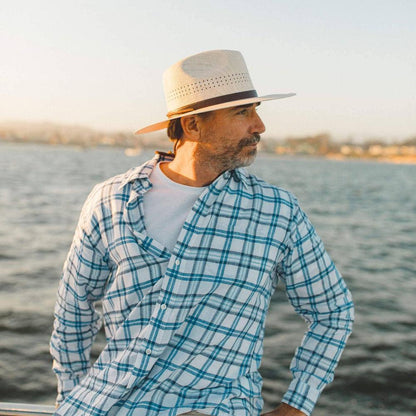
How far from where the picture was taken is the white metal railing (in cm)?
195

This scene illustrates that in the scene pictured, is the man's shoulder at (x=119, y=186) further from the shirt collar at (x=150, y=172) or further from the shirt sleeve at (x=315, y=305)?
the shirt sleeve at (x=315, y=305)

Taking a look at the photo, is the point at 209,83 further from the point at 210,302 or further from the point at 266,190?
the point at 210,302

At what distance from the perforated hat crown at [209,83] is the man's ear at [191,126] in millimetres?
34

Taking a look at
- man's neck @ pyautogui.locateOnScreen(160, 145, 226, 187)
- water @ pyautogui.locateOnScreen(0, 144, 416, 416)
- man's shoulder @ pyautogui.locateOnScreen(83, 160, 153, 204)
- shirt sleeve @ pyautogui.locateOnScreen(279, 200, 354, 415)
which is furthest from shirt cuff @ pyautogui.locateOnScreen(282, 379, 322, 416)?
water @ pyautogui.locateOnScreen(0, 144, 416, 416)

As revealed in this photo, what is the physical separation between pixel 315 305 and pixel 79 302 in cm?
89

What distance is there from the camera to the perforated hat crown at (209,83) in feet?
6.07

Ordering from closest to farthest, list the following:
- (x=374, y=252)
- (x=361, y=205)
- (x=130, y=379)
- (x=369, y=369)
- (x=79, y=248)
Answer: (x=130, y=379) → (x=79, y=248) → (x=369, y=369) → (x=374, y=252) → (x=361, y=205)

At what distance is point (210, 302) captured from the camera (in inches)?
68.7

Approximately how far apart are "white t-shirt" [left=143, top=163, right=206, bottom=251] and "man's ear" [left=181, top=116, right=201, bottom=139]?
0.62 ft

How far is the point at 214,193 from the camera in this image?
1780mm

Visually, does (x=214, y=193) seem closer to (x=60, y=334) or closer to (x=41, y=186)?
(x=60, y=334)

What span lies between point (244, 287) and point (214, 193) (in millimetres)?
337

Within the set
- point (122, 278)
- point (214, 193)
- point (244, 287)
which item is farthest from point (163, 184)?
point (244, 287)

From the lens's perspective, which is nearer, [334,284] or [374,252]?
[334,284]
